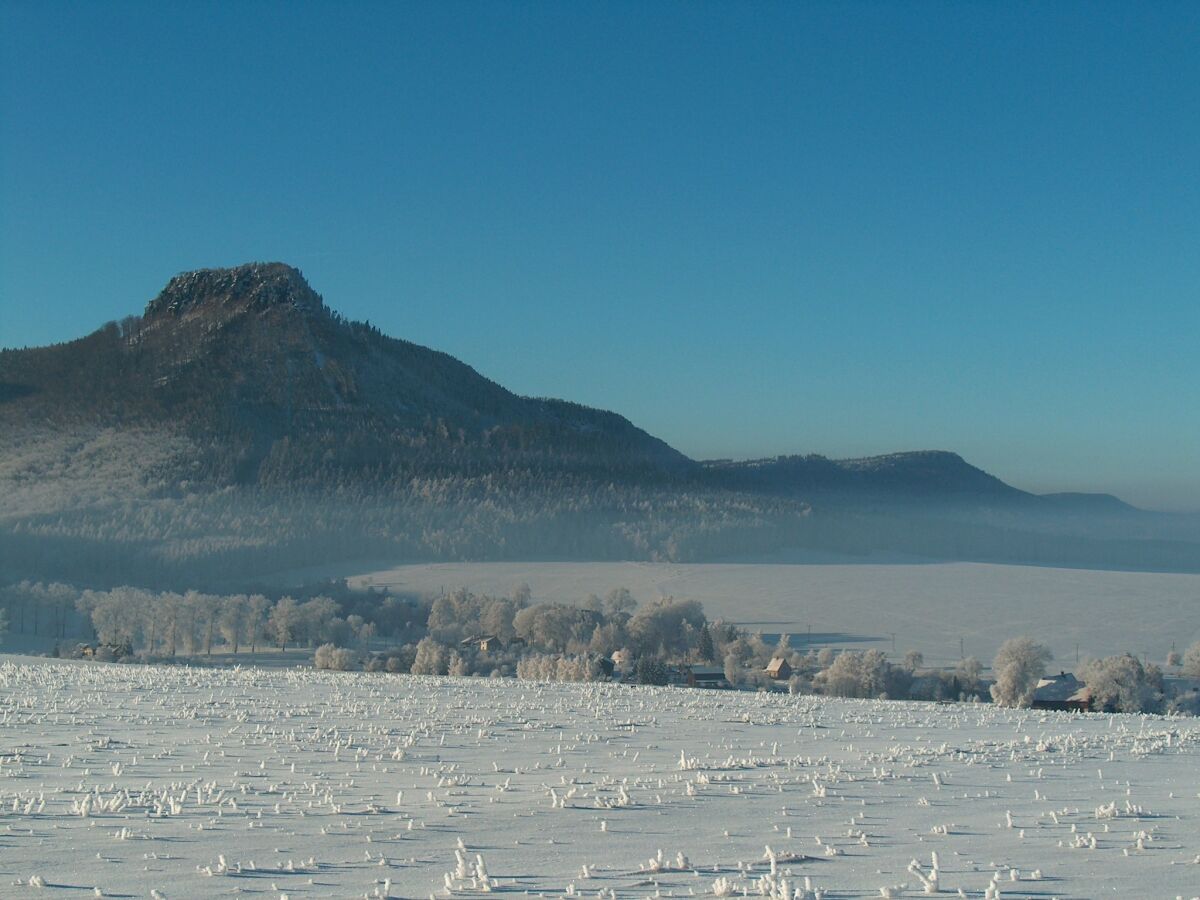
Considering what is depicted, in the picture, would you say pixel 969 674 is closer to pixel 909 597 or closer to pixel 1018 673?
pixel 1018 673

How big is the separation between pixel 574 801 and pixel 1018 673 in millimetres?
39538

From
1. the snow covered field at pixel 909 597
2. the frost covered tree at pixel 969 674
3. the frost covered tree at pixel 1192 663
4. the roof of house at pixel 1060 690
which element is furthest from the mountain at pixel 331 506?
the roof of house at pixel 1060 690

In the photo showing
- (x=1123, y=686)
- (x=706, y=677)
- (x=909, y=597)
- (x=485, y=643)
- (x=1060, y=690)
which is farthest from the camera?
(x=909, y=597)

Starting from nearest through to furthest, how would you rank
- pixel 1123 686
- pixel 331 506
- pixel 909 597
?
pixel 1123 686 < pixel 909 597 < pixel 331 506

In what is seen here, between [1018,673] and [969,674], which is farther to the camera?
[969,674]

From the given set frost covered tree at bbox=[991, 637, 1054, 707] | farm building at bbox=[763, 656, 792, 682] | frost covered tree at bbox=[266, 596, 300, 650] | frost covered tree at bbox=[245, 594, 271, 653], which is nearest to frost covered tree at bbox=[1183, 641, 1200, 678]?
frost covered tree at bbox=[991, 637, 1054, 707]

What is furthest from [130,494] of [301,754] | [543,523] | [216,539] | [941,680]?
[301,754]

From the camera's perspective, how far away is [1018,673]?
50.5m

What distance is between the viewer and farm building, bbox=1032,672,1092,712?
45469 mm

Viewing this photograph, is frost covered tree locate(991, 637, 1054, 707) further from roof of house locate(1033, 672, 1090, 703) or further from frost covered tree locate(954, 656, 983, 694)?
frost covered tree locate(954, 656, 983, 694)

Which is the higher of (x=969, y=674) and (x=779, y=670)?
(x=969, y=674)

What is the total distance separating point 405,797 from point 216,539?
12140cm

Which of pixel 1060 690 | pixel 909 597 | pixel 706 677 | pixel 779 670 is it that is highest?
pixel 909 597

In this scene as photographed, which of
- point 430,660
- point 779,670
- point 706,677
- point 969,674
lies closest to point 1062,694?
point 969,674
